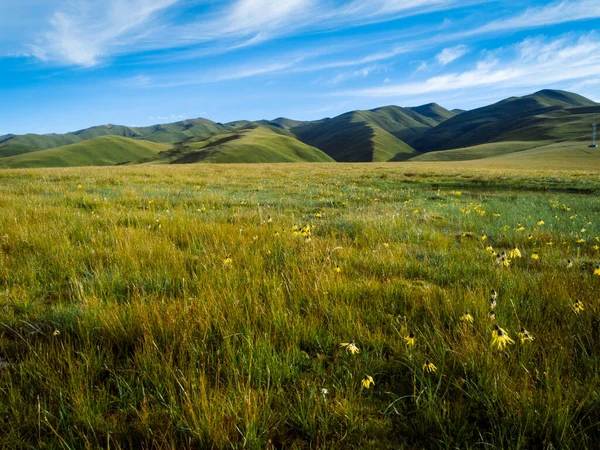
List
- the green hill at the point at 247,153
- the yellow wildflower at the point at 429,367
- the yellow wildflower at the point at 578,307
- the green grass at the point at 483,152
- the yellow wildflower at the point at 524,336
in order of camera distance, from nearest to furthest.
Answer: the yellow wildflower at the point at 429,367 → the yellow wildflower at the point at 524,336 → the yellow wildflower at the point at 578,307 → the green grass at the point at 483,152 → the green hill at the point at 247,153

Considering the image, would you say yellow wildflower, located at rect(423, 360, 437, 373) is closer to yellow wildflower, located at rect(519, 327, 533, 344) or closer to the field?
the field

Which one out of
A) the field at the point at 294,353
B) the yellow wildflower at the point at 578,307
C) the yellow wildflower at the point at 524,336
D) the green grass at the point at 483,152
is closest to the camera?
the field at the point at 294,353

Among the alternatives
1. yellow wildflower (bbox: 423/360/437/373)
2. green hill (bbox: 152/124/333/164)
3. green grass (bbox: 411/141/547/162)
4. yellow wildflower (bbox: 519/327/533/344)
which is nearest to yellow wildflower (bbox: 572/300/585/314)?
yellow wildflower (bbox: 519/327/533/344)

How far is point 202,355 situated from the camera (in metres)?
2.18

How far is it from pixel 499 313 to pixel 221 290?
2639mm

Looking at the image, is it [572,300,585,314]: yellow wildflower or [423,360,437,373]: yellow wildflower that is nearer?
[423,360,437,373]: yellow wildflower

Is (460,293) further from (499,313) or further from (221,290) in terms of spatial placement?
(221,290)

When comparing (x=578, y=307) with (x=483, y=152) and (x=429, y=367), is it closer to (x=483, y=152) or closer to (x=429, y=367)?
(x=429, y=367)

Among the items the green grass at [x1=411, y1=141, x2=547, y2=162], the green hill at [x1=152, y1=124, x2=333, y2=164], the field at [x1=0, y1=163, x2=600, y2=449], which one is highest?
the green hill at [x1=152, y1=124, x2=333, y2=164]

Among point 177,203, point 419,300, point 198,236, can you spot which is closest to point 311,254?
point 419,300

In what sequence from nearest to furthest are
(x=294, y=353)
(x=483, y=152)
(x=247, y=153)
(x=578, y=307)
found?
1. (x=294, y=353)
2. (x=578, y=307)
3. (x=483, y=152)
4. (x=247, y=153)

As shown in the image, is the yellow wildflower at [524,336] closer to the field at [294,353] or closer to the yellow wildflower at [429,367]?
the field at [294,353]

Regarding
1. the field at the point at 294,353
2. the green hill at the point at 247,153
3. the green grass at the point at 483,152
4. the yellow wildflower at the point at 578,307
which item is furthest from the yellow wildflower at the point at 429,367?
the green hill at the point at 247,153

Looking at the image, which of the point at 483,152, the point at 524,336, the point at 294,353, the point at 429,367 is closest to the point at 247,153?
the point at 483,152
